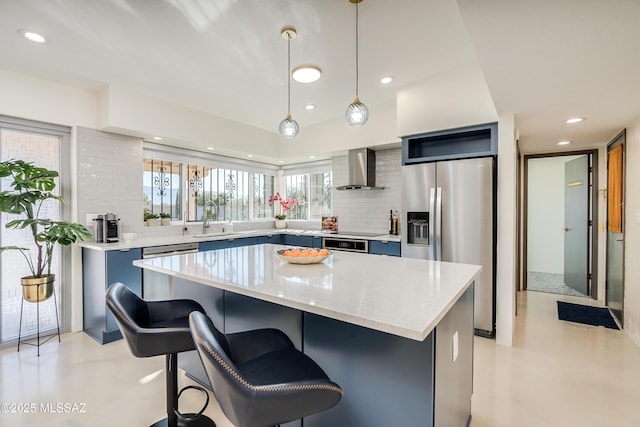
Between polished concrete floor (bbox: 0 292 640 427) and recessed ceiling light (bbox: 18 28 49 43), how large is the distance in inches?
102

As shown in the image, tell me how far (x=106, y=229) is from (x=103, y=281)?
0.57m

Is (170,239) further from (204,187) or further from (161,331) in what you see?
(161,331)

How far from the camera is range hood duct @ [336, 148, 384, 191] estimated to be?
14.1 feet

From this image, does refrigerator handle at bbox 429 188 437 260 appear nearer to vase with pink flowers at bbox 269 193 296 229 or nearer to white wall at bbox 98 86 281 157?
vase with pink flowers at bbox 269 193 296 229

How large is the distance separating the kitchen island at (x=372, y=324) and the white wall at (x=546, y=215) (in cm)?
525

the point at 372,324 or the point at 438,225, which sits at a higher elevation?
the point at 438,225

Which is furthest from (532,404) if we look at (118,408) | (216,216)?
(216,216)

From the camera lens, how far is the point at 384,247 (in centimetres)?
379

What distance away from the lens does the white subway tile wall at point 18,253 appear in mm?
2992

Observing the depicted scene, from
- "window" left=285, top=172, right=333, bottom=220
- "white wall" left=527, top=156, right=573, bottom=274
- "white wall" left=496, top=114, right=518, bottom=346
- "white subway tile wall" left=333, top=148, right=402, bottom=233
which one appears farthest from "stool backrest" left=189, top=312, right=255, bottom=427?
"white wall" left=527, top=156, right=573, bottom=274

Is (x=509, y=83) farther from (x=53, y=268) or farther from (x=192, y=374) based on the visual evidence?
(x=53, y=268)

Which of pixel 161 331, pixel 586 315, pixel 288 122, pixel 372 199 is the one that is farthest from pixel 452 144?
pixel 161 331

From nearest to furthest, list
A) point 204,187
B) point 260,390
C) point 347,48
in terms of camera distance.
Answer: point 260,390
point 347,48
point 204,187

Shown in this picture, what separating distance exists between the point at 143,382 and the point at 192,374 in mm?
390
